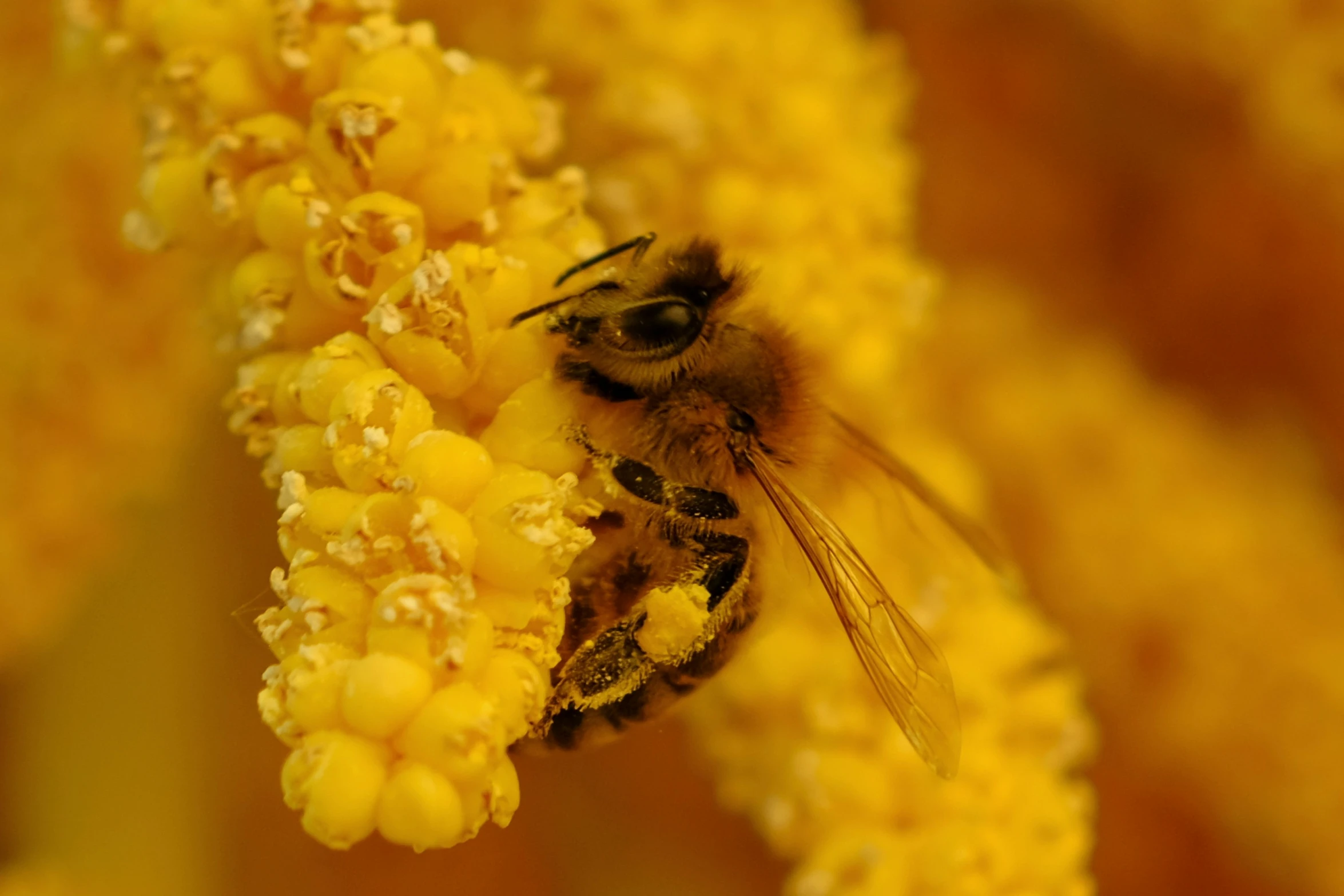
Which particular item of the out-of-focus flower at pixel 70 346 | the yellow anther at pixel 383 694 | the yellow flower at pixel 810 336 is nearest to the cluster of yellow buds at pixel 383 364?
the yellow anther at pixel 383 694

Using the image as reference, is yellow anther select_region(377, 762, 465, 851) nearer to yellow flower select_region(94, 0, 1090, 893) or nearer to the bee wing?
yellow flower select_region(94, 0, 1090, 893)

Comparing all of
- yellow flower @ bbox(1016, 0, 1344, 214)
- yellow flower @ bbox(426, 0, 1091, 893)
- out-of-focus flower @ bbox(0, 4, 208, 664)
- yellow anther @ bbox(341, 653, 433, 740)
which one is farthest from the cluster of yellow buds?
yellow flower @ bbox(1016, 0, 1344, 214)

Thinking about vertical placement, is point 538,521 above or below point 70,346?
above

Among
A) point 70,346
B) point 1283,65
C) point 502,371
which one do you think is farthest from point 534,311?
point 1283,65

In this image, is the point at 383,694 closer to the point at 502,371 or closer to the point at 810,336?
the point at 502,371

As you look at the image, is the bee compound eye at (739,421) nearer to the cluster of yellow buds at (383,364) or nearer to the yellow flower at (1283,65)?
the cluster of yellow buds at (383,364)

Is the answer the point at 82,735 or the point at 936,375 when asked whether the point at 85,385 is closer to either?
the point at 82,735
